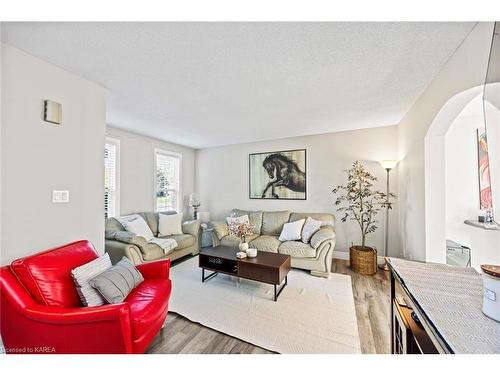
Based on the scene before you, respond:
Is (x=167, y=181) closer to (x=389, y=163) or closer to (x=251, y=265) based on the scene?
(x=251, y=265)

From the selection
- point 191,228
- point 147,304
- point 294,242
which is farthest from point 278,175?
point 147,304

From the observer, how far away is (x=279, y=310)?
6.89ft

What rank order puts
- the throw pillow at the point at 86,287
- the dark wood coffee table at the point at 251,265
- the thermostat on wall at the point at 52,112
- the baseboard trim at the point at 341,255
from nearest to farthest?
the throw pillow at the point at 86,287 → the thermostat on wall at the point at 52,112 → the dark wood coffee table at the point at 251,265 → the baseboard trim at the point at 341,255

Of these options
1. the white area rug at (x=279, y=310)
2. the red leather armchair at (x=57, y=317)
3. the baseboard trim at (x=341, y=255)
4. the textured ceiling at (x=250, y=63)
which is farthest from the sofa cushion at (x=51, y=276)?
the baseboard trim at (x=341, y=255)

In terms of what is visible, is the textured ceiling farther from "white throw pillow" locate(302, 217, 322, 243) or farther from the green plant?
"white throw pillow" locate(302, 217, 322, 243)

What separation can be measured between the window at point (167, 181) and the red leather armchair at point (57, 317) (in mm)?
2961

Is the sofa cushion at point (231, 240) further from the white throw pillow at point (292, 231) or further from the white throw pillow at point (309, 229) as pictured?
the white throw pillow at point (309, 229)

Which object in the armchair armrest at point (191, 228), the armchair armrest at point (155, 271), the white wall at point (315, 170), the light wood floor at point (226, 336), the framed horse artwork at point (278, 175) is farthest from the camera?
the framed horse artwork at point (278, 175)

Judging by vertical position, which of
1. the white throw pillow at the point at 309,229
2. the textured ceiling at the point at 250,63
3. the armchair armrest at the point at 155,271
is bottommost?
the armchair armrest at the point at 155,271

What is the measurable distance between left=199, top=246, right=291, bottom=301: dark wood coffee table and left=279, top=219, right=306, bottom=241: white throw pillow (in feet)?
2.42

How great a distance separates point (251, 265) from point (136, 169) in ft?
9.82

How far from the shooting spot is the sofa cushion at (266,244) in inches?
126

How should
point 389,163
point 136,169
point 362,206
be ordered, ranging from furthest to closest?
point 136,169 < point 362,206 < point 389,163
